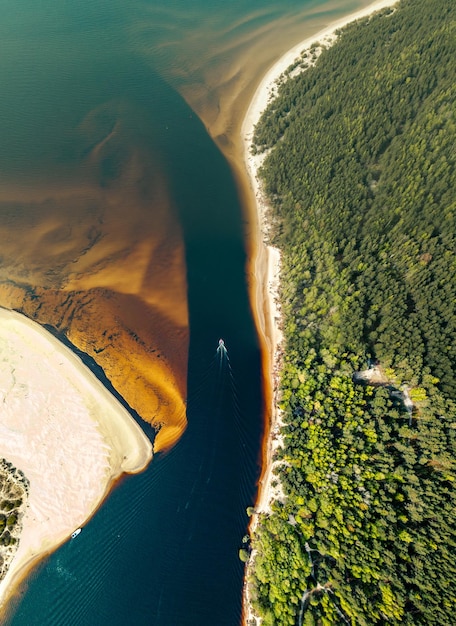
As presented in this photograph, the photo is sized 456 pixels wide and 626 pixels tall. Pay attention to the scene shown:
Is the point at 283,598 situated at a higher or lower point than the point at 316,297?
lower

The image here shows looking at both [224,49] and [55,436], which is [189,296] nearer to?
[55,436]

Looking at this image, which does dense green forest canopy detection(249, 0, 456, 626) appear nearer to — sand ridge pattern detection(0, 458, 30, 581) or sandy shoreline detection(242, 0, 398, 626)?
sandy shoreline detection(242, 0, 398, 626)

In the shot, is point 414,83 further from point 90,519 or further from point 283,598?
point 90,519

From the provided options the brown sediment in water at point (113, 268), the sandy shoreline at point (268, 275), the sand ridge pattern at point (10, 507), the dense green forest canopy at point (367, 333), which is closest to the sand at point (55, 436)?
the sand ridge pattern at point (10, 507)

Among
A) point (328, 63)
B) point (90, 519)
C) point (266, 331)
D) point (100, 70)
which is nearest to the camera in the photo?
point (90, 519)

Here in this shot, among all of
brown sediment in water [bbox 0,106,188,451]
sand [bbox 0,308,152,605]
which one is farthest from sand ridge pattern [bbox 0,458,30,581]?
brown sediment in water [bbox 0,106,188,451]

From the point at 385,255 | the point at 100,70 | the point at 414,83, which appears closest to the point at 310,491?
the point at 385,255

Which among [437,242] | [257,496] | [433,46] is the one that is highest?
[433,46]

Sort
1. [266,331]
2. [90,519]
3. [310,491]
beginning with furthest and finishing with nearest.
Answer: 1. [266,331]
2. [90,519]
3. [310,491]
